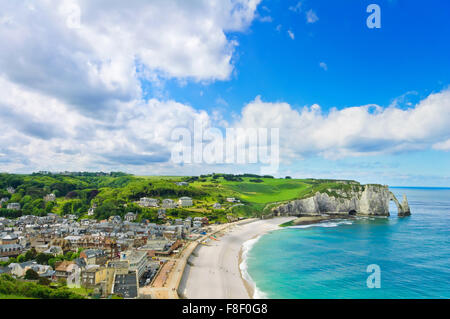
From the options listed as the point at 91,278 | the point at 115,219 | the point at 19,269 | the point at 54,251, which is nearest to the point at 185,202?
the point at 115,219

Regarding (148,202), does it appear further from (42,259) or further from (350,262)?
(350,262)

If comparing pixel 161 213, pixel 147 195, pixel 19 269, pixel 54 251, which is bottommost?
pixel 54 251

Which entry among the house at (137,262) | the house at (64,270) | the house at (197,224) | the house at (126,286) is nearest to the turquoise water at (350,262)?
the house at (126,286)

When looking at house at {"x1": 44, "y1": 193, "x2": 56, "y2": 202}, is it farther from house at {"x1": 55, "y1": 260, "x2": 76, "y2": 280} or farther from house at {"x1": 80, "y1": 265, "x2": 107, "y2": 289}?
house at {"x1": 80, "y1": 265, "x2": 107, "y2": 289}

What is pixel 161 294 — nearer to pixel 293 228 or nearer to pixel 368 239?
pixel 368 239

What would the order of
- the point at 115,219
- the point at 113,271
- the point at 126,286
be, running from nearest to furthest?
the point at 126,286
the point at 113,271
the point at 115,219

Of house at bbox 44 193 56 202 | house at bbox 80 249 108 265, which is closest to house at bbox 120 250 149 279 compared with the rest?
house at bbox 80 249 108 265
